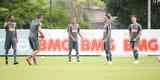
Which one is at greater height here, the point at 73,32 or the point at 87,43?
the point at 73,32

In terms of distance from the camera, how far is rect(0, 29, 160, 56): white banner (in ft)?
107

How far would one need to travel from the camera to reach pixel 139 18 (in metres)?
51.4

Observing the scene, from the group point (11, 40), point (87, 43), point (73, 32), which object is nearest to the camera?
point (11, 40)

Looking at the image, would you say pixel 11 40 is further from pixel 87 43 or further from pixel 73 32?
pixel 87 43

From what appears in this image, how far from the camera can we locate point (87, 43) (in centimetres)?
3291

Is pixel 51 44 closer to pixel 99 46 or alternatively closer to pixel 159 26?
pixel 99 46

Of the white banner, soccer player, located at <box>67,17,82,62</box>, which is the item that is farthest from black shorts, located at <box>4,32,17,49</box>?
the white banner

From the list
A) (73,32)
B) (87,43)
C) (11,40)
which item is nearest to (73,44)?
(73,32)

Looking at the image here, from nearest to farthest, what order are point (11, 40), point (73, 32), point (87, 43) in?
point (11, 40) → point (73, 32) → point (87, 43)

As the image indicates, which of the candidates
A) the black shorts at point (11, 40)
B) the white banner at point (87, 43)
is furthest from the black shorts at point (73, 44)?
the white banner at point (87, 43)

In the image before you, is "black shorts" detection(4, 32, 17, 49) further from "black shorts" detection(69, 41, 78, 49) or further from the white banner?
the white banner

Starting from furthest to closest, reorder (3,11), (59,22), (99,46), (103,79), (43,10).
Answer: (59,22) < (43,10) < (3,11) < (99,46) < (103,79)

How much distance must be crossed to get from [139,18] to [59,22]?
1414 centimetres

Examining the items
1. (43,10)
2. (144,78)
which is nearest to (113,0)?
(43,10)
